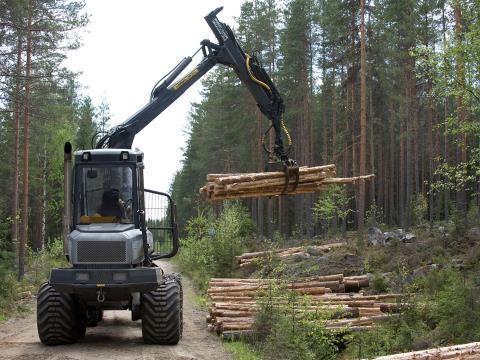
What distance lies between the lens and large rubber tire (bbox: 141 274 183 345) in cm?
1120

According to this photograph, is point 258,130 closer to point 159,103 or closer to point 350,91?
point 350,91

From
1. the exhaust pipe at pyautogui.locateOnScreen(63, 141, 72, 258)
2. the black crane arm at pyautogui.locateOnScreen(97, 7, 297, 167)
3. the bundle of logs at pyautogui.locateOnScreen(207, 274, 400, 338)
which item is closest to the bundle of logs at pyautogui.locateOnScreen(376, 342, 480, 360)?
the bundle of logs at pyautogui.locateOnScreen(207, 274, 400, 338)

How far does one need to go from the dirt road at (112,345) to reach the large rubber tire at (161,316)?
0.18m

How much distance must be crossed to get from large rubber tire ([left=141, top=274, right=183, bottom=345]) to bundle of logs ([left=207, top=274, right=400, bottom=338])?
6.66 feet

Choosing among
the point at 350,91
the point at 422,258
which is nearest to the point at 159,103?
the point at 422,258

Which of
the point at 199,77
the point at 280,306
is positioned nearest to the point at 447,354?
the point at 280,306

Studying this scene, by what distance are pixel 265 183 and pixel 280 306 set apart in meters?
2.74

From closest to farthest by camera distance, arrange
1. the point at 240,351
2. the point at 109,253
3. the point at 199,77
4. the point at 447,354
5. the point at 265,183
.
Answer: the point at 447,354
the point at 109,253
the point at 240,351
the point at 265,183
the point at 199,77

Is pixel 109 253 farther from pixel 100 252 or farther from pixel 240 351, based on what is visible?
pixel 240 351

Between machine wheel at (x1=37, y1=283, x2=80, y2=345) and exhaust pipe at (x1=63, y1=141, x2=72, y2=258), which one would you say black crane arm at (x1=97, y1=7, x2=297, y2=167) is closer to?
exhaust pipe at (x1=63, y1=141, x2=72, y2=258)

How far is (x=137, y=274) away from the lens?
1082 cm

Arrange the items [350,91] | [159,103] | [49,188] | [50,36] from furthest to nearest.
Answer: [49,188], [350,91], [50,36], [159,103]

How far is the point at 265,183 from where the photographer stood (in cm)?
1192

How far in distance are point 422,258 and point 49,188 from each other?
35436 millimetres
